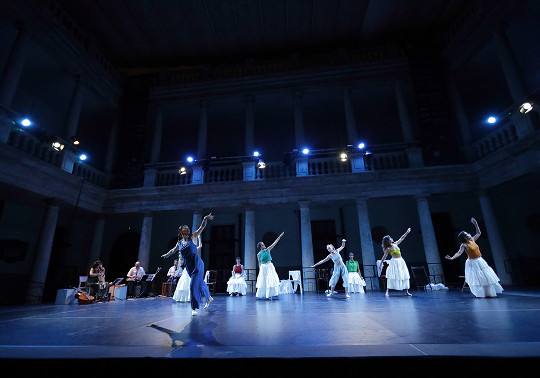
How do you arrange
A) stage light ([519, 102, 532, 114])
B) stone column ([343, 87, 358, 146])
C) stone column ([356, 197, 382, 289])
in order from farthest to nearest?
stone column ([343, 87, 358, 146]) < stone column ([356, 197, 382, 289]) < stage light ([519, 102, 532, 114])

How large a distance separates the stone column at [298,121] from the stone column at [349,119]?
7.72 feet

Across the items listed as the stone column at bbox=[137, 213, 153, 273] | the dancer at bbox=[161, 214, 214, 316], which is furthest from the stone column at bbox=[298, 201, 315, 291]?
the stone column at bbox=[137, 213, 153, 273]

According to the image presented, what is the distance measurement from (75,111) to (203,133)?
5.99m

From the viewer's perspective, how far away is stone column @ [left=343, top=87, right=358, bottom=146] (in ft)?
44.2

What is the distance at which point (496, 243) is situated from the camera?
36.6ft

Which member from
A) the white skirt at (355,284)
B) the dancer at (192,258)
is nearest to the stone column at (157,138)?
the dancer at (192,258)

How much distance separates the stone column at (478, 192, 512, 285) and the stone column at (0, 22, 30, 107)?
19155mm

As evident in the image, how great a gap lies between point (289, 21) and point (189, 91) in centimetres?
672

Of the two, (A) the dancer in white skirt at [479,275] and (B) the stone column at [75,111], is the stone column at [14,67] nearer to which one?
(B) the stone column at [75,111]

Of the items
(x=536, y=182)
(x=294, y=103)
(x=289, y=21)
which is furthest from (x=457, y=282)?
(x=289, y=21)

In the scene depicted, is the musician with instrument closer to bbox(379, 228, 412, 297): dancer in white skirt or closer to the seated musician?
the seated musician

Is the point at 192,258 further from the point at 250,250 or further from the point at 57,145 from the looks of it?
the point at 57,145

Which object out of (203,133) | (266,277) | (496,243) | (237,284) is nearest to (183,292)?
(266,277)

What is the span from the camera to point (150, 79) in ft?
51.6
